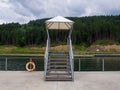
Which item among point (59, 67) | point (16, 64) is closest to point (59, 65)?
point (59, 67)

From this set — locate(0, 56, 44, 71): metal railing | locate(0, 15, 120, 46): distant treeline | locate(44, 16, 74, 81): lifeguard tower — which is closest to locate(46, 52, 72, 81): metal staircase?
locate(44, 16, 74, 81): lifeguard tower

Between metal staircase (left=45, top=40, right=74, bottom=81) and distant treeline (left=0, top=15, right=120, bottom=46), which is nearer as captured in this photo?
metal staircase (left=45, top=40, right=74, bottom=81)

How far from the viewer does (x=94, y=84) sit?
8344mm

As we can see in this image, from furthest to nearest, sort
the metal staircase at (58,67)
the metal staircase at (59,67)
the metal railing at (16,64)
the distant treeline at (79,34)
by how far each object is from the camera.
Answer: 1. the distant treeline at (79,34)
2. the metal railing at (16,64)
3. the metal staircase at (58,67)
4. the metal staircase at (59,67)

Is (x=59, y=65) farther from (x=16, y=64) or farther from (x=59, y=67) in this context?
(x=16, y=64)

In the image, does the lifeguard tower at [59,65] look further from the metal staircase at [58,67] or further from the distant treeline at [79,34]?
the distant treeline at [79,34]

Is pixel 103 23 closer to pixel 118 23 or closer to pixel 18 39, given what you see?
pixel 118 23

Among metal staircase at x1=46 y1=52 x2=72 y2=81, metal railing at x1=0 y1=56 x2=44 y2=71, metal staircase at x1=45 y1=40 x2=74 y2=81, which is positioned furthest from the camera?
metal railing at x1=0 y1=56 x2=44 y2=71

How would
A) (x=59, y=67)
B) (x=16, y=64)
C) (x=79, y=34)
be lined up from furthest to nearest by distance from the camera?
1. (x=79, y=34)
2. (x=16, y=64)
3. (x=59, y=67)

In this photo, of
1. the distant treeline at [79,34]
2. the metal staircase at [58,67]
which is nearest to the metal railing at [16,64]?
the metal staircase at [58,67]

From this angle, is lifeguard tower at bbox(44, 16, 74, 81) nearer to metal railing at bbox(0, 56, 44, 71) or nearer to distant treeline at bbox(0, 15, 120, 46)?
metal railing at bbox(0, 56, 44, 71)

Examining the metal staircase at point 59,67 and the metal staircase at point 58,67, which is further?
the metal staircase at point 58,67

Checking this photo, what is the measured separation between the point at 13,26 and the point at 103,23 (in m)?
38.9

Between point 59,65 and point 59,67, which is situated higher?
point 59,65
